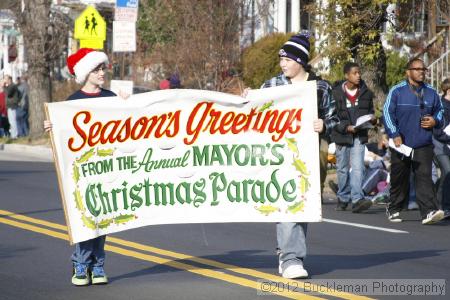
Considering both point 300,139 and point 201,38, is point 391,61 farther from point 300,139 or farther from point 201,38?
point 300,139

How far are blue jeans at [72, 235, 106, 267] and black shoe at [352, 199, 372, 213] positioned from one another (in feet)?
21.4

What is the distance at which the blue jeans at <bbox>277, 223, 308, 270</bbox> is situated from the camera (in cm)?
934

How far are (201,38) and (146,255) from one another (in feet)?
68.2

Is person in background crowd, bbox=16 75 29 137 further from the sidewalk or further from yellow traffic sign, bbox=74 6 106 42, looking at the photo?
yellow traffic sign, bbox=74 6 106 42

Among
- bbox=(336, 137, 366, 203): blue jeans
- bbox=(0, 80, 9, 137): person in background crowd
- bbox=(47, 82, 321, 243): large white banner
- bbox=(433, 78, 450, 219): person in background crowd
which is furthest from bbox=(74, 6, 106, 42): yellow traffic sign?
bbox=(47, 82, 321, 243): large white banner

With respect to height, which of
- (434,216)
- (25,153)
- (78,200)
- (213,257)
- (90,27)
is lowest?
(25,153)

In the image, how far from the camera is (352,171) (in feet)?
51.0

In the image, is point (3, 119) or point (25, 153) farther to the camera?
Result: point (3, 119)

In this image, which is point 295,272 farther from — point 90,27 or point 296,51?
point 90,27

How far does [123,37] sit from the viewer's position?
80.1ft

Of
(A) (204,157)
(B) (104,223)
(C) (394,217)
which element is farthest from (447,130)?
(B) (104,223)

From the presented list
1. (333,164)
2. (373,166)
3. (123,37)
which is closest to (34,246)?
(373,166)

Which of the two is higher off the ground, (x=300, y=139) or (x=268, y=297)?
(x=300, y=139)

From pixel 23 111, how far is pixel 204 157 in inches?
946
